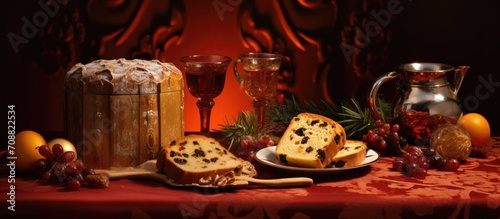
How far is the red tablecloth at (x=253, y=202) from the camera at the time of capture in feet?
5.49

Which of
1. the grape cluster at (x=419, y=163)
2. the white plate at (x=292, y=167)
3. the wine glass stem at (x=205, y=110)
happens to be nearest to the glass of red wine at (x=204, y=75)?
the wine glass stem at (x=205, y=110)

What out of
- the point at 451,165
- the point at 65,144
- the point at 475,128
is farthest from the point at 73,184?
the point at 475,128

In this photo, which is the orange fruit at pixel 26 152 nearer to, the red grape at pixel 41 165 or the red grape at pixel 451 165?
the red grape at pixel 41 165

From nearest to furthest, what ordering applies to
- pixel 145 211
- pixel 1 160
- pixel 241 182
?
pixel 145 211 < pixel 241 182 < pixel 1 160

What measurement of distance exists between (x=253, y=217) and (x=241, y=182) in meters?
0.13

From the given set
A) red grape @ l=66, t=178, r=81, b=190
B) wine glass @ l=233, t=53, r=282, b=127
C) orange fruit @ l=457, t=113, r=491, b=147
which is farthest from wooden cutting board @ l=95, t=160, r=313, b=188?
orange fruit @ l=457, t=113, r=491, b=147

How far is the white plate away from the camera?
6.09ft

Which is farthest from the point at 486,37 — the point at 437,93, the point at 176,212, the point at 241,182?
the point at 176,212

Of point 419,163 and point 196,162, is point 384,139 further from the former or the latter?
point 196,162

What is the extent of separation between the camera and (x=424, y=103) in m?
2.15

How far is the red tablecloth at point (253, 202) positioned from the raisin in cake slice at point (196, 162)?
0.04m

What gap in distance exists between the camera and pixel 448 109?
2154mm

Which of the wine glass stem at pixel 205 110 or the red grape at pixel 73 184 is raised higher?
the wine glass stem at pixel 205 110

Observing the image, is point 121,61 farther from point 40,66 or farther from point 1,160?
point 40,66
